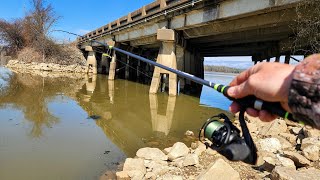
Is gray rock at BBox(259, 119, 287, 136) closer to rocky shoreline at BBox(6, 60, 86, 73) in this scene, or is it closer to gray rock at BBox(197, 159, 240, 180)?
gray rock at BBox(197, 159, 240, 180)

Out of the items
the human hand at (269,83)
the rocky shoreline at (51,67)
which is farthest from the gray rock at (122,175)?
the rocky shoreline at (51,67)

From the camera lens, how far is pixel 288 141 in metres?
6.21

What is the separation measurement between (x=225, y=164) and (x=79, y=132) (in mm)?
4508

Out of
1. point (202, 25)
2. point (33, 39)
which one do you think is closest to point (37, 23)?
point (33, 39)

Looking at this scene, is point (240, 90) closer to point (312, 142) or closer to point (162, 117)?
point (312, 142)

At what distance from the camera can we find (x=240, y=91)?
1.55 meters

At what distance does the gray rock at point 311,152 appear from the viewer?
15.4 feet

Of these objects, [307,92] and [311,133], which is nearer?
[307,92]

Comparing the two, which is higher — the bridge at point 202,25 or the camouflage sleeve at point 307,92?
the bridge at point 202,25

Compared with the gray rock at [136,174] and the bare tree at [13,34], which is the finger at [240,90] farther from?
the bare tree at [13,34]

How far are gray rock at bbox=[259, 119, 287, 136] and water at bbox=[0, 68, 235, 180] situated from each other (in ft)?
6.30

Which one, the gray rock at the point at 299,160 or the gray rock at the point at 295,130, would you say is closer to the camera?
the gray rock at the point at 299,160

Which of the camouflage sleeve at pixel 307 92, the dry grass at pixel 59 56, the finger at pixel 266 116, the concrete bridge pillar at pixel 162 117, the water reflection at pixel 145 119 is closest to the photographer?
the camouflage sleeve at pixel 307 92

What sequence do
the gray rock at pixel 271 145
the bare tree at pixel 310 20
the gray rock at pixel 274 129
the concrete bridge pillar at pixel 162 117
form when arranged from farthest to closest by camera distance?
the concrete bridge pillar at pixel 162 117 → the bare tree at pixel 310 20 → the gray rock at pixel 274 129 → the gray rock at pixel 271 145
